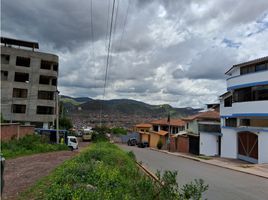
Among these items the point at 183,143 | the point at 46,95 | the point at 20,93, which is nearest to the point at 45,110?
the point at 46,95

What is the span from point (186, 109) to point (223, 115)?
3243 inches

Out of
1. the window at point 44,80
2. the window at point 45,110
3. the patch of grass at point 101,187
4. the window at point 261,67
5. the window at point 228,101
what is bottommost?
the patch of grass at point 101,187

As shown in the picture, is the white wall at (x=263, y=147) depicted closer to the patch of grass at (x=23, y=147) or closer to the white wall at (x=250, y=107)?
the white wall at (x=250, y=107)

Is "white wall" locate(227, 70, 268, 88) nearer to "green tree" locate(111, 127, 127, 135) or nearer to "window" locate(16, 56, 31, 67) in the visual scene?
"window" locate(16, 56, 31, 67)

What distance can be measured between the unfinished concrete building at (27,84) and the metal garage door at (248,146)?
32.7m

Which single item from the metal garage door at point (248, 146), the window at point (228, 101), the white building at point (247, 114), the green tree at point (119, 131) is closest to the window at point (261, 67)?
the white building at point (247, 114)

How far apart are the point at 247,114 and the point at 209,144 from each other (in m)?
9.63

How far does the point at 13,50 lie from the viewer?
174 feet

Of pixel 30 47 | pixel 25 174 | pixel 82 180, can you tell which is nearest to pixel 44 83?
pixel 30 47

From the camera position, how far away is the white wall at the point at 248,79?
2883 cm

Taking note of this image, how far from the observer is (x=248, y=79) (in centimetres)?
3084

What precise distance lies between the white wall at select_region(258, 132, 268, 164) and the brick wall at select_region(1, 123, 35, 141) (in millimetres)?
21512

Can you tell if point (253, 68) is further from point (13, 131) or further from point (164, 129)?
point (164, 129)

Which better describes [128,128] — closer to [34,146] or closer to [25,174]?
[34,146]
